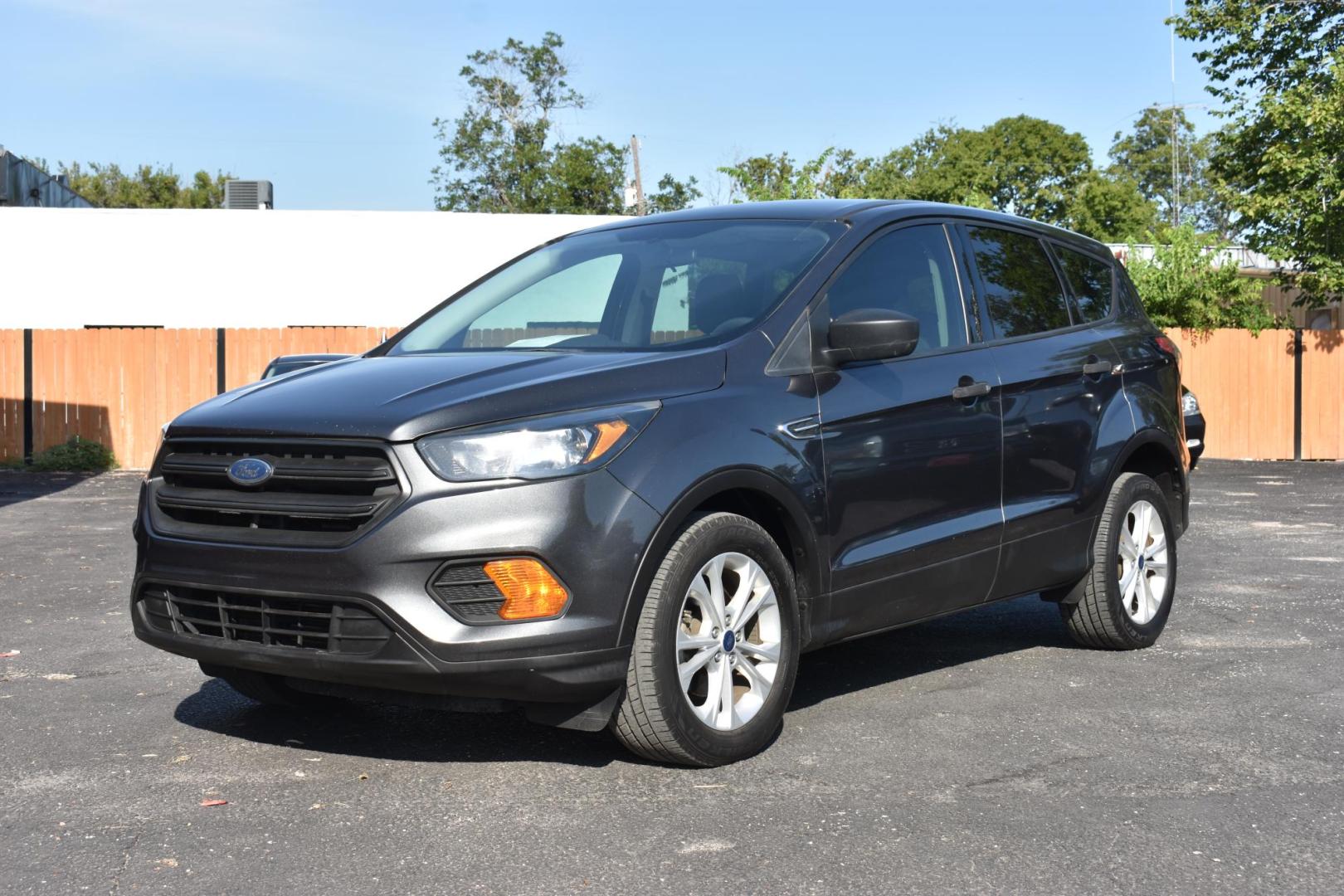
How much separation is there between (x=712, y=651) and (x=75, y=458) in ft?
61.5

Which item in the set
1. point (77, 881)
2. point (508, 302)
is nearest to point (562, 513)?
point (77, 881)

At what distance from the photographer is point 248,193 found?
39312 mm

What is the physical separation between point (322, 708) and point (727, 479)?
6.33ft

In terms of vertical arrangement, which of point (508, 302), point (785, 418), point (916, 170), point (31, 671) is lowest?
point (31, 671)

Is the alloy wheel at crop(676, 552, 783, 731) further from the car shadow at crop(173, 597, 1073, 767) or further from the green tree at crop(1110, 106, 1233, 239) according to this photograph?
the green tree at crop(1110, 106, 1233, 239)

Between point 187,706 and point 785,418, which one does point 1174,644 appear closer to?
point 785,418

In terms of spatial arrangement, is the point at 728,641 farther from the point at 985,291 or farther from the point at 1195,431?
the point at 1195,431

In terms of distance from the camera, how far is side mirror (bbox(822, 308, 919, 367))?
509cm

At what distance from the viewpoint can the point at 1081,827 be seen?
420cm

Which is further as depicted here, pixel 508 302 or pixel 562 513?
pixel 508 302

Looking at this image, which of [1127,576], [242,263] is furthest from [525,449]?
[242,263]

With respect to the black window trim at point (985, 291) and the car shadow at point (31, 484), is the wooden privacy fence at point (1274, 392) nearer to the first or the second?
the car shadow at point (31, 484)

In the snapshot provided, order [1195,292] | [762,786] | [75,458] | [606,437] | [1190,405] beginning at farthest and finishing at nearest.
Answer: [1195,292] < [75,458] < [1190,405] < [762,786] < [606,437]

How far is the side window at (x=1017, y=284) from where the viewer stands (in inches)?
245
